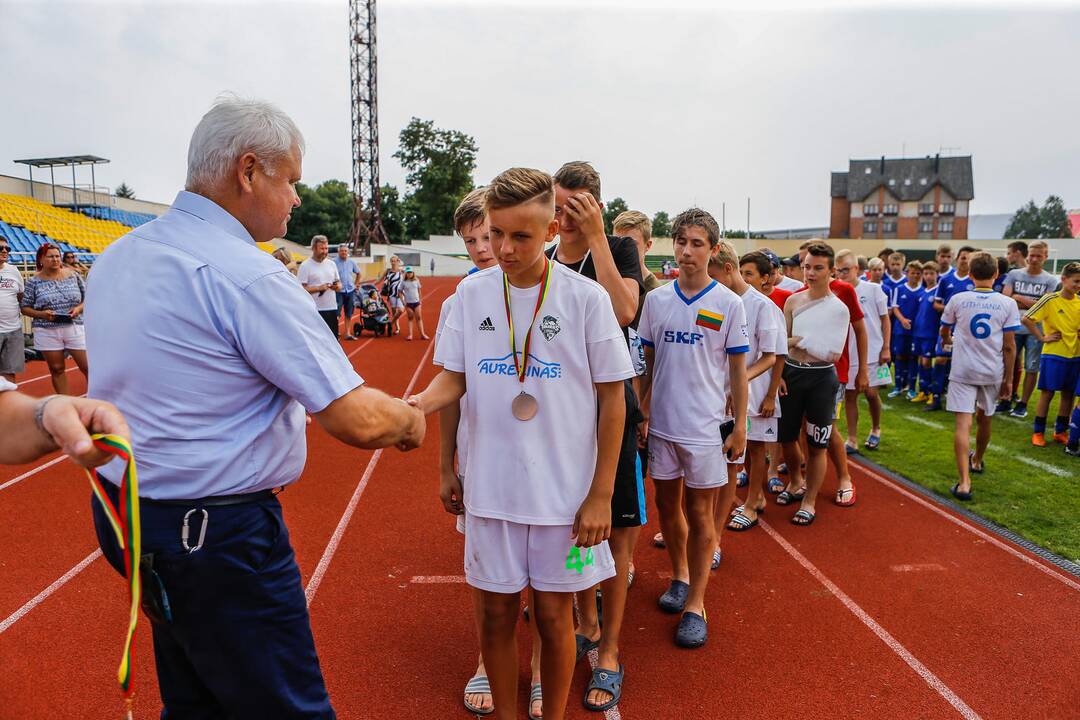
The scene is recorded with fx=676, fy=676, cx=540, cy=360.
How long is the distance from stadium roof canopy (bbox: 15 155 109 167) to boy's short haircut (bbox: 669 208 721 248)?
26393 mm

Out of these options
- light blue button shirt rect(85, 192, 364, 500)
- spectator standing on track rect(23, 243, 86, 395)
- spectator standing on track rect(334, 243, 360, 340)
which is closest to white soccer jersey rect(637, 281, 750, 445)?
light blue button shirt rect(85, 192, 364, 500)

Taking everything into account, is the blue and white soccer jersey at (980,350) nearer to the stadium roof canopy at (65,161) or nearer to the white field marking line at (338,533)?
the white field marking line at (338,533)

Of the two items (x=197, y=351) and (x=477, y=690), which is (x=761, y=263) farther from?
(x=197, y=351)

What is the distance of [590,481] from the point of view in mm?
2264

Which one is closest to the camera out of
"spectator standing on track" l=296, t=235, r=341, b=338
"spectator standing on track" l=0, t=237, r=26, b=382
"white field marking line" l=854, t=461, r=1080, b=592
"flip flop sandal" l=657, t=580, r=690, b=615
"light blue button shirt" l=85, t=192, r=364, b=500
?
"light blue button shirt" l=85, t=192, r=364, b=500

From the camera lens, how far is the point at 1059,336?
6945mm

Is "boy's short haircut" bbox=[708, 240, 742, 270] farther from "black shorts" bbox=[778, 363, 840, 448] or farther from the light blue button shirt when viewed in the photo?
the light blue button shirt

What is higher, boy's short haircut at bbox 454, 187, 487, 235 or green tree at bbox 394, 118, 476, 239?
green tree at bbox 394, 118, 476, 239

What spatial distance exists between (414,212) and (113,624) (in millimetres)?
57711

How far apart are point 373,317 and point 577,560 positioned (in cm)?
1417

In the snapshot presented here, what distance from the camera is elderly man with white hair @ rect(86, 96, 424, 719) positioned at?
1.55 m

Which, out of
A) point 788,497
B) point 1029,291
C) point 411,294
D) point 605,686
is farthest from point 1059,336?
point 411,294

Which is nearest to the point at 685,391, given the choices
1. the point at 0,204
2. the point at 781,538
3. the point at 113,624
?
the point at 781,538

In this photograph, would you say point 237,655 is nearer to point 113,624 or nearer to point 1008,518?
point 113,624
